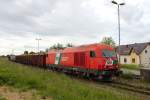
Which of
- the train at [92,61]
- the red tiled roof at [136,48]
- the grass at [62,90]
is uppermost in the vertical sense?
the red tiled roof at [136,48]

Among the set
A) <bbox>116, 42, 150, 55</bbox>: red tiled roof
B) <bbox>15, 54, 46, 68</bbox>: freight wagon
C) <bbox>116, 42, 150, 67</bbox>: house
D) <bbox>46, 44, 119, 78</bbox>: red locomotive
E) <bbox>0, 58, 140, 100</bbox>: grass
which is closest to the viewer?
<bbox>0, 58, 140, 100</bbox>: grass

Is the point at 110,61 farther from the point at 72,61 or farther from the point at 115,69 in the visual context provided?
the point at 72,61

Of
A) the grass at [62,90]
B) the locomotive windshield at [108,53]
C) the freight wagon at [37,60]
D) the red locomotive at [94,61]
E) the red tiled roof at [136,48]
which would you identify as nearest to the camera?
the grass at [62,90]

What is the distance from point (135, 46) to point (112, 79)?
61.4 metres

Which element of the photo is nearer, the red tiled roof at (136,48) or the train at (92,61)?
the train at (92,61)

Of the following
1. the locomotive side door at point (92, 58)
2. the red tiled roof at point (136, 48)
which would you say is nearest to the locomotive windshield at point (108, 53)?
the locomotive side door at point (92, 58)

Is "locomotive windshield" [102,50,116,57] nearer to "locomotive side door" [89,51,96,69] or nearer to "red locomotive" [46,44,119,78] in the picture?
"red locomotive" [46,44,119,78]

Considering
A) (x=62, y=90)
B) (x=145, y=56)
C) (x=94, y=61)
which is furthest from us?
(x=145, y=56)

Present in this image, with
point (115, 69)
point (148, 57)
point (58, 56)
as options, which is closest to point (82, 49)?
point (115, 69)

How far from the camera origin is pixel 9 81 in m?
18.0

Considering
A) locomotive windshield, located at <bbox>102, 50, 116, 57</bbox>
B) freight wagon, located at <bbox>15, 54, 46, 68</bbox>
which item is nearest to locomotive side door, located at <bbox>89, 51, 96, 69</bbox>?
locomotive windshield, located at <bbox>102, 50, 116, 57</bbox>

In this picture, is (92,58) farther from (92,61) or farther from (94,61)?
(94,61)

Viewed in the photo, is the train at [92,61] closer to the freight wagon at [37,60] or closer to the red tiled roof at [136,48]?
the freight wagon at [37,60]

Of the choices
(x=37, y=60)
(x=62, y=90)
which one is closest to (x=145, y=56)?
(x=37, y=60)
